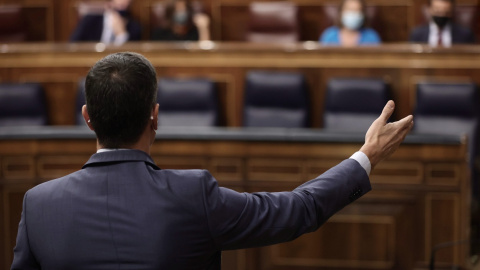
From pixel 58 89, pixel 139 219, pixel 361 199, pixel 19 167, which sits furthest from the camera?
pixel 58 89

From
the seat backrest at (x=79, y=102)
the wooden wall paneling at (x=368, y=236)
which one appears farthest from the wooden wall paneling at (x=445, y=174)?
the seat backrest at (x=79, y=102)

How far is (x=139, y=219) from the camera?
938mm

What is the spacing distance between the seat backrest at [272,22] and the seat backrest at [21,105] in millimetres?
1240

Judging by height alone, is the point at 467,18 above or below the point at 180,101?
above

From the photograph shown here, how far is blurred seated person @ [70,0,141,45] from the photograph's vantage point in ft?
13.6

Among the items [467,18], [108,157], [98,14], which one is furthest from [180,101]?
[108,157]

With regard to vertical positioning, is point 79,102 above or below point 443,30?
below

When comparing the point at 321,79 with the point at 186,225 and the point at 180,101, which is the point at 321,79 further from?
the point at 186,225

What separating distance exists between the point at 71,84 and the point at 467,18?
2029 mm

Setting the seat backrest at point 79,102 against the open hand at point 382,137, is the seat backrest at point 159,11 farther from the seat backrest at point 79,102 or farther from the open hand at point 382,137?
the open hand at point 382,137

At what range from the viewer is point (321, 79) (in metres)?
3.40

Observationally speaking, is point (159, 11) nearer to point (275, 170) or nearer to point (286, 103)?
point (286, 103)

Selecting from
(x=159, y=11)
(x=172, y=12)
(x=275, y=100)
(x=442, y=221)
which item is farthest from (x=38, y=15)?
(x=442, y=221)

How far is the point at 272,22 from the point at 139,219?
3373 millimetres
